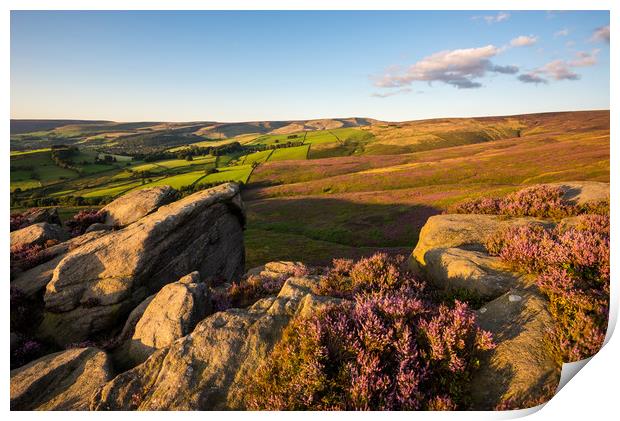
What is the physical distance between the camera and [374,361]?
15.4ft

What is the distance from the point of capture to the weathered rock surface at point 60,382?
605 cm

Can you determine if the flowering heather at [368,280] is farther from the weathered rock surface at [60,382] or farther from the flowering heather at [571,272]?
the weathered rock surface at [60,382]

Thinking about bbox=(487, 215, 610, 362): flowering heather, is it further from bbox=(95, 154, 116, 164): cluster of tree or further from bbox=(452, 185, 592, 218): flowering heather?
bbox=(95, 154, 116, 164): cluster of tree

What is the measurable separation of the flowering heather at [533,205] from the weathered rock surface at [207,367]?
349 inches

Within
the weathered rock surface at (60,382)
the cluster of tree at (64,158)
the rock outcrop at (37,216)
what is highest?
the cluster of tree at (64,158)

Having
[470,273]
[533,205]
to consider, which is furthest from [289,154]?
[470,273]

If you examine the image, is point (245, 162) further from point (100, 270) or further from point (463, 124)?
point (463, 124)

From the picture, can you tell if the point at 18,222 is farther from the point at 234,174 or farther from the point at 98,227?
the point at 234,174

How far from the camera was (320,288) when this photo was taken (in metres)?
7.28

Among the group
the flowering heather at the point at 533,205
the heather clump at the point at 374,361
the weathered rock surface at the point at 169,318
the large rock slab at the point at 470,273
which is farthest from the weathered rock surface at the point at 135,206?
the flowering heather at the point at 533,205

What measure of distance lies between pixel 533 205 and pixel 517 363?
801 centimetres

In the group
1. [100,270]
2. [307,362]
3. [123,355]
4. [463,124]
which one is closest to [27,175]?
[100,270]

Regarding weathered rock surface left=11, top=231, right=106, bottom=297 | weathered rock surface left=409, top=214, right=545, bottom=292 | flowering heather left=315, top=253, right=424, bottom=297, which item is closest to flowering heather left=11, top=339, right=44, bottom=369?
weathered rock surface left=11, top=231, right=106, bottom=297

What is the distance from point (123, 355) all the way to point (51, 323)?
152 inches
